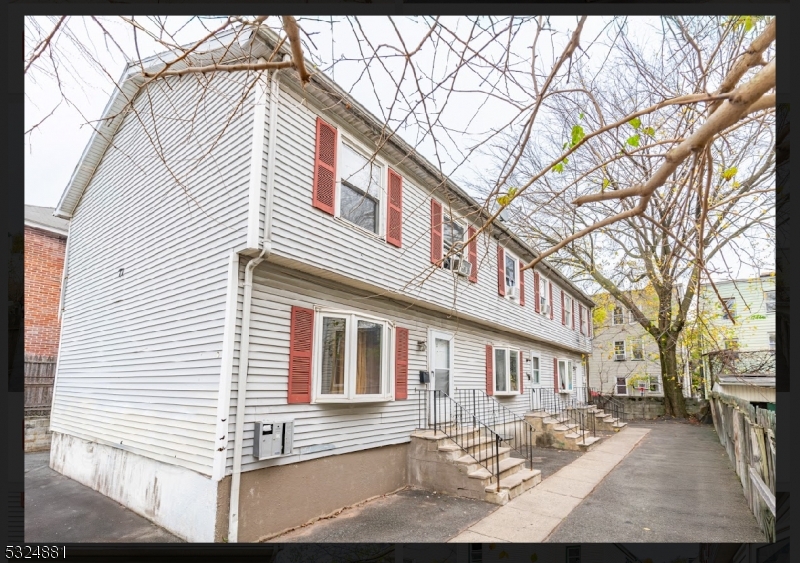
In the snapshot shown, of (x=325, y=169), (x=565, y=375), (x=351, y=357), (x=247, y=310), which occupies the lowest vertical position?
(x=565, y=375)

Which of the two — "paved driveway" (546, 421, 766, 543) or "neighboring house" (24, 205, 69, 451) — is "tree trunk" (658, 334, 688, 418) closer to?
"paved driveway" (546, 421, 766, 543)

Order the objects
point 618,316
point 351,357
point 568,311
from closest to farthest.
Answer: point 351,357 < point 568,311 < point 618,316

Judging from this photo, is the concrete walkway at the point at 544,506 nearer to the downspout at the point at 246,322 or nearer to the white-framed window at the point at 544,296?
the downspout at the point at 246,322

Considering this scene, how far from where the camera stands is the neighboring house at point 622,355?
18.6 meters

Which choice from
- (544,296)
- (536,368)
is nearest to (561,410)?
(536,368)

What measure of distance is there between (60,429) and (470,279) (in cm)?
771

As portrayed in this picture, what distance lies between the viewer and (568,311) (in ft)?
56.7

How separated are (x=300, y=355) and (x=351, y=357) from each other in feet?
2.80

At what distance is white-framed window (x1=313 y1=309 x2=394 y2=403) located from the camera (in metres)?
6.15

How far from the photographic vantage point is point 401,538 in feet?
17.1

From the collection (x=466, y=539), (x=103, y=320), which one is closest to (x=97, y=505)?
(x=103, y=320)

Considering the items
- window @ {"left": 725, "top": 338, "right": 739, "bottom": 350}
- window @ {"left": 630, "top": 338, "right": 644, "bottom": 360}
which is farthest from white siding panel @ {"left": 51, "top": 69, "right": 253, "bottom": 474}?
window @ {"left": 630, "top": 338, "right": 644, "bottom": 360}

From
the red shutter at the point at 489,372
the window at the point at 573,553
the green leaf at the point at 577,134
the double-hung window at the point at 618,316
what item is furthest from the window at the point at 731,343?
the double-hung window at the point at 618,316

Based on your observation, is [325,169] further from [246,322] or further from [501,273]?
[501,273]
